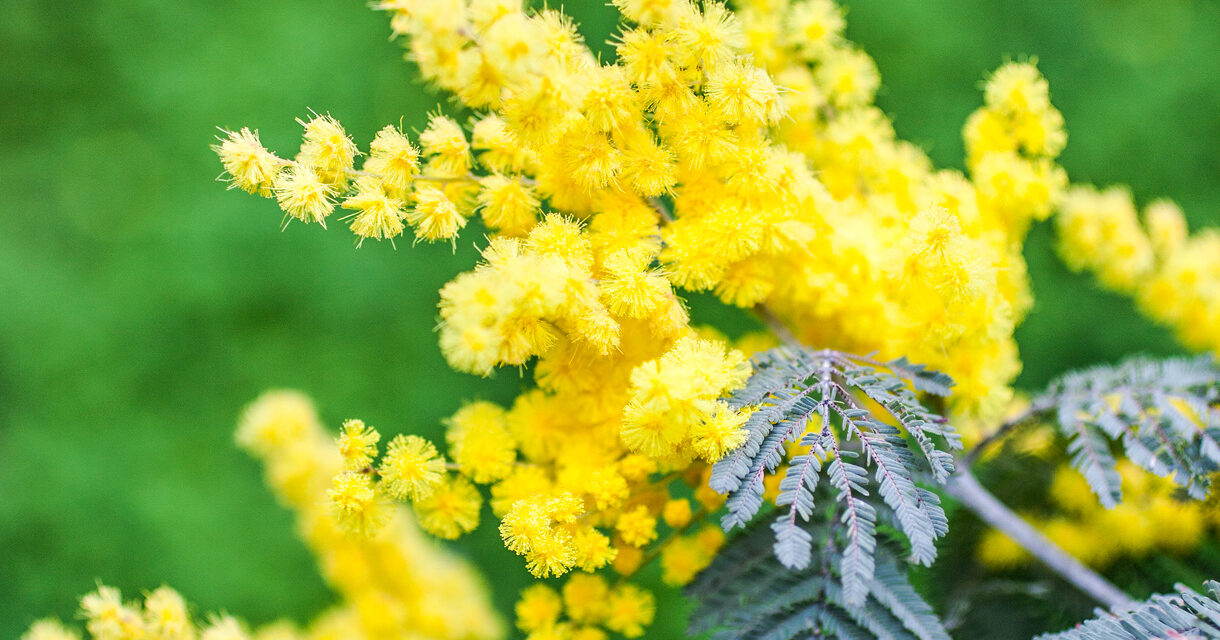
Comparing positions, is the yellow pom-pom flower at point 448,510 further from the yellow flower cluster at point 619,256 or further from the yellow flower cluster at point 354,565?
the yellow flower cluster at point 354,565

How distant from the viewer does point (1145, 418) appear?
2.42 feet

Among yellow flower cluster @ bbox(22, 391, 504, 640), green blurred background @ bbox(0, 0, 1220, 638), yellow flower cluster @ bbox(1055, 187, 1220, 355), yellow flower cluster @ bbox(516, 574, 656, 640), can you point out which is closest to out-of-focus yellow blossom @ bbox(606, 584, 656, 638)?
yellow flower cluster @ bbox(516, 574, 656, 640)

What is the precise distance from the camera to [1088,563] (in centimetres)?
96

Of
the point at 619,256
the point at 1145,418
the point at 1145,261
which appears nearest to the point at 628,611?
the point at 619,256

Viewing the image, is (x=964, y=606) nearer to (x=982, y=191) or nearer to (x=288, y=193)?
(x=982, y=191)

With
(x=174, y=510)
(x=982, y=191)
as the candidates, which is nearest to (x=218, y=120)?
(x=174, y=510)

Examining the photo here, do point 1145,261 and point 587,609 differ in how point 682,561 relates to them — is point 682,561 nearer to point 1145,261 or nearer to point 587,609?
point 587,609

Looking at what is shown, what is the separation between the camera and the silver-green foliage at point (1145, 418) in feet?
2.28

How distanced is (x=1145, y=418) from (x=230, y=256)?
1876 millimetres

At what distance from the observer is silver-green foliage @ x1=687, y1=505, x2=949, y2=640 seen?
0.65 m

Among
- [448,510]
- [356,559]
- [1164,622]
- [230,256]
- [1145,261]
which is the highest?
[230,256]

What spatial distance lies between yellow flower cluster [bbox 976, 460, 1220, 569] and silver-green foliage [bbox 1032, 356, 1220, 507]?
0.41 ft

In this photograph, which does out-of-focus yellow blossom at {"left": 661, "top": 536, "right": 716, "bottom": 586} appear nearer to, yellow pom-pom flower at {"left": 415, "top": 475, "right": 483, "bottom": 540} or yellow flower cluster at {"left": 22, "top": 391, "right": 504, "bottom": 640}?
yellow pom-pom flower at {"left": 415, "top": 475, "right": 483, "bottom": 540}

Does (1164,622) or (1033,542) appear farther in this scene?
(1033,542)
